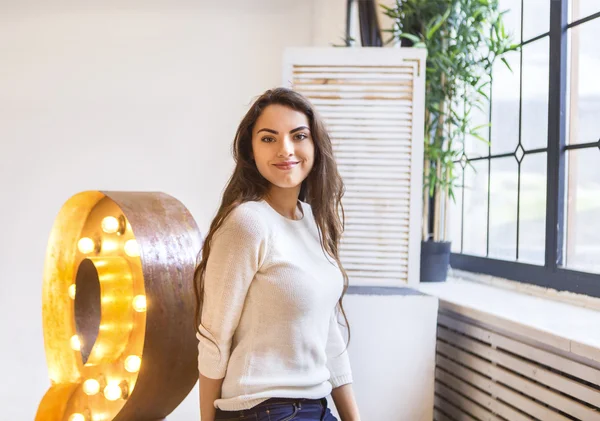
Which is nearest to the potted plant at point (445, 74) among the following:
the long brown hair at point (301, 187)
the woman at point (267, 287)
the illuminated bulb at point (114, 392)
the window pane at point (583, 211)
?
the window pane at point (583, 211)

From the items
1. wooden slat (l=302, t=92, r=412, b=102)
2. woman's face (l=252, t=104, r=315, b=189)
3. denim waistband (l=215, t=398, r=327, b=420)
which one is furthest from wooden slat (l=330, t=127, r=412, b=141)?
denim waistband (l=215, t=398, r=327, b=420)

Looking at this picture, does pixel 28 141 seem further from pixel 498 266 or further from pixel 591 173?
pixel 591 173

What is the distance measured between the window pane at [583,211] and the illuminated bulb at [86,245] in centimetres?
151

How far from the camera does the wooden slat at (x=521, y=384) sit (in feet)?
4.46

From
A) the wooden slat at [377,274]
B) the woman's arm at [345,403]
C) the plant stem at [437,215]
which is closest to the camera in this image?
the woman's arm at [345,403]

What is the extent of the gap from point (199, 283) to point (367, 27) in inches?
74.8

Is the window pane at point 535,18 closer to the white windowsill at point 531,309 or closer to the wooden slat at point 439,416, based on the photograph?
the white windowsill at point 531,309

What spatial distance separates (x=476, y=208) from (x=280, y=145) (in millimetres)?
1400

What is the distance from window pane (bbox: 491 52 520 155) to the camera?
2.30 meters

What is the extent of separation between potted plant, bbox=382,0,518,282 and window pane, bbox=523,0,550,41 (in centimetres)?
8

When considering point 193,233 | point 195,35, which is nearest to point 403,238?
point 193,233

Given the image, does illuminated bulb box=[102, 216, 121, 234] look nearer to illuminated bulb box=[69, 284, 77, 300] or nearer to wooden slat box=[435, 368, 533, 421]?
illuminated bulb box=[69, 284, 77, 300]

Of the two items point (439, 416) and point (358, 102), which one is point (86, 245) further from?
point (439, 416)

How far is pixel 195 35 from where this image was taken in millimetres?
3322
